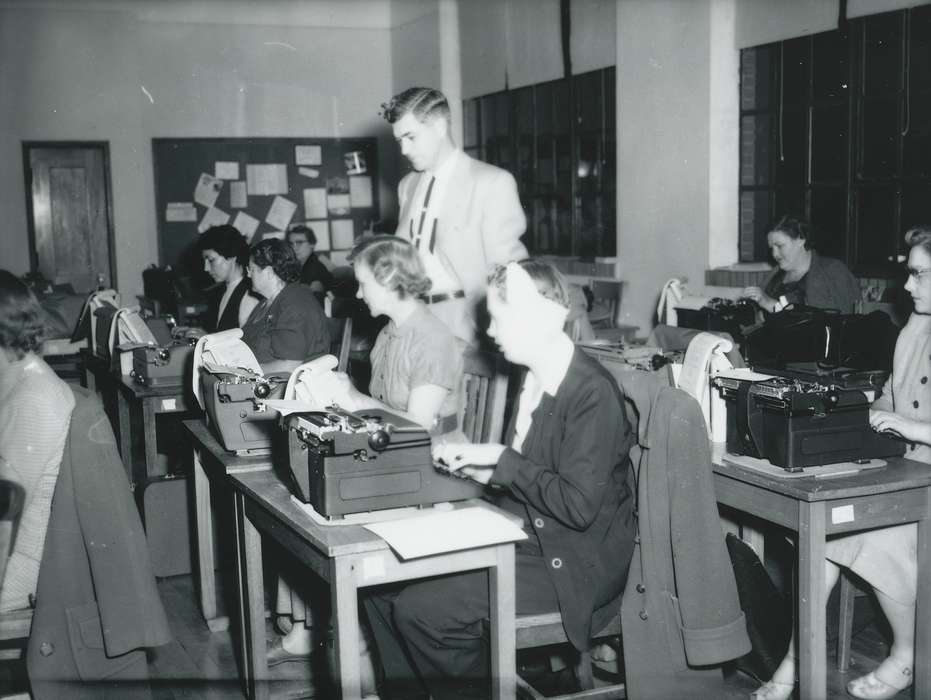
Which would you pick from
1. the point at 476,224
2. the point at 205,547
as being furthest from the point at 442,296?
the point at 205,547

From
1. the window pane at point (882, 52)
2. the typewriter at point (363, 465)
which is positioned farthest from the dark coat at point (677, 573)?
the window pane at point (882, 52)

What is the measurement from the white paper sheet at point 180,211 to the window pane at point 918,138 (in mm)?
6048

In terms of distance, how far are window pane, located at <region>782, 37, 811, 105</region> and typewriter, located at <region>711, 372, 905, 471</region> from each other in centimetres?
304

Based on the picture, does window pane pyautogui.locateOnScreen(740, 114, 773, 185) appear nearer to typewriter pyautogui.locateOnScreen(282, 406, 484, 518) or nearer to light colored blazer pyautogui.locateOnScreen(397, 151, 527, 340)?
light colored blazer pyautogui.locateOnScreen(397, 151, 527, 340)

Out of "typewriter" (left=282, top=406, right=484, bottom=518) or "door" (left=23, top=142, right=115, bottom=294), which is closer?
"typewriter" (left=282, top=406, right=484, bottom=518)

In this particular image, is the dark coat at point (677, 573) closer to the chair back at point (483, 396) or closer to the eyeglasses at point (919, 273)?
the chair back at point (483, 396)

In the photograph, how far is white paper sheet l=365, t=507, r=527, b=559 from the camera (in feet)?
6.43

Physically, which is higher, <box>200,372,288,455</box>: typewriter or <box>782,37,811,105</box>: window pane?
<box>782,37,811,105</box>: window pane

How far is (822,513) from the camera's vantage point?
2268 millimetres

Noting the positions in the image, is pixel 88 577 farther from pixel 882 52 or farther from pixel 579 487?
pixel 882 52

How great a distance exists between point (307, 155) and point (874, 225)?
5560 mm

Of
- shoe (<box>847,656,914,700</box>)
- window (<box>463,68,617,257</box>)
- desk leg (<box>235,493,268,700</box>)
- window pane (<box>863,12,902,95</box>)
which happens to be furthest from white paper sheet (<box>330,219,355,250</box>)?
shoe (<box>847,656,914,700</box>)

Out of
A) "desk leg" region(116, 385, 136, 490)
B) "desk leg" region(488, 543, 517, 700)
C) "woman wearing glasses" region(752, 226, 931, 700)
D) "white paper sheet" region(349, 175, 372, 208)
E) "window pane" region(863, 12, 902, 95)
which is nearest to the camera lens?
"desk leg" region(488, 543, 517, 700)

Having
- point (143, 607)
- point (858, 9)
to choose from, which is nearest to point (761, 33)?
point (858, 9)
